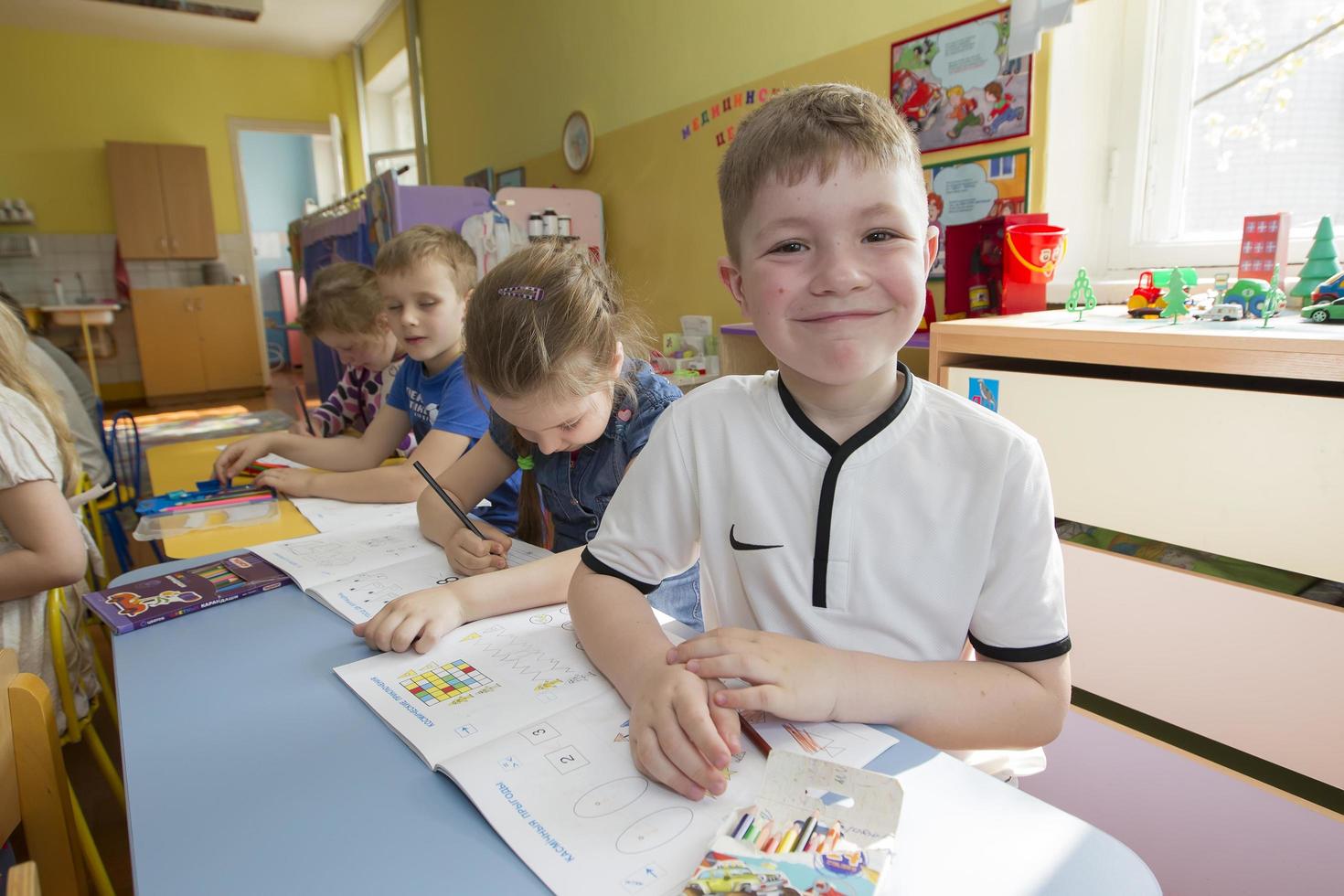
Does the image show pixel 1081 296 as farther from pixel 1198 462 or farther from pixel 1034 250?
pixel 1198 462

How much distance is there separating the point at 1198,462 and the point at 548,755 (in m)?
1.13

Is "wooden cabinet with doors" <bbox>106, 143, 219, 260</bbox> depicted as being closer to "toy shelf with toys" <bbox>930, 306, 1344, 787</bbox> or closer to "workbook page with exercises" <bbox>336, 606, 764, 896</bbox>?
"toy shelf with toys" <bbox>930, 306, 1344, 787</bbox>

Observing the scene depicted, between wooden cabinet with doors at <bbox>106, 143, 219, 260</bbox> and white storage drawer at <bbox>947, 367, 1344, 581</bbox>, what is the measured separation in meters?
6.66

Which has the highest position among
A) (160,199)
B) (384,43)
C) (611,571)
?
(384,43)

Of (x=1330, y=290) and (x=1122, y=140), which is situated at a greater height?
(x=1122, y=140)

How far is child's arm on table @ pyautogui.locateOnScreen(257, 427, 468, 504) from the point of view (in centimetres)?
130

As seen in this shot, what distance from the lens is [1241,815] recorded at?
788mm

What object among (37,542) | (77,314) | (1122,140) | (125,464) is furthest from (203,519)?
(77,314)

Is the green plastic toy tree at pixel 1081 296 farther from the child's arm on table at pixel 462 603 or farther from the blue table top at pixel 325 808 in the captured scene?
the blue table top at pixel 325 808

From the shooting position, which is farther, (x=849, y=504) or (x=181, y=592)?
(x=181, y=592)

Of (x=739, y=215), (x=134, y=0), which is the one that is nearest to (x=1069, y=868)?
(x=739, y=215)

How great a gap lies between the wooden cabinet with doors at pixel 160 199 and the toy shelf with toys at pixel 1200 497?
6576mm

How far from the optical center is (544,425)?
923 millimetres

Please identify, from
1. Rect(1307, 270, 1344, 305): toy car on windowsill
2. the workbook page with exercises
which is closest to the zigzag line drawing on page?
the workbook page with exercises
